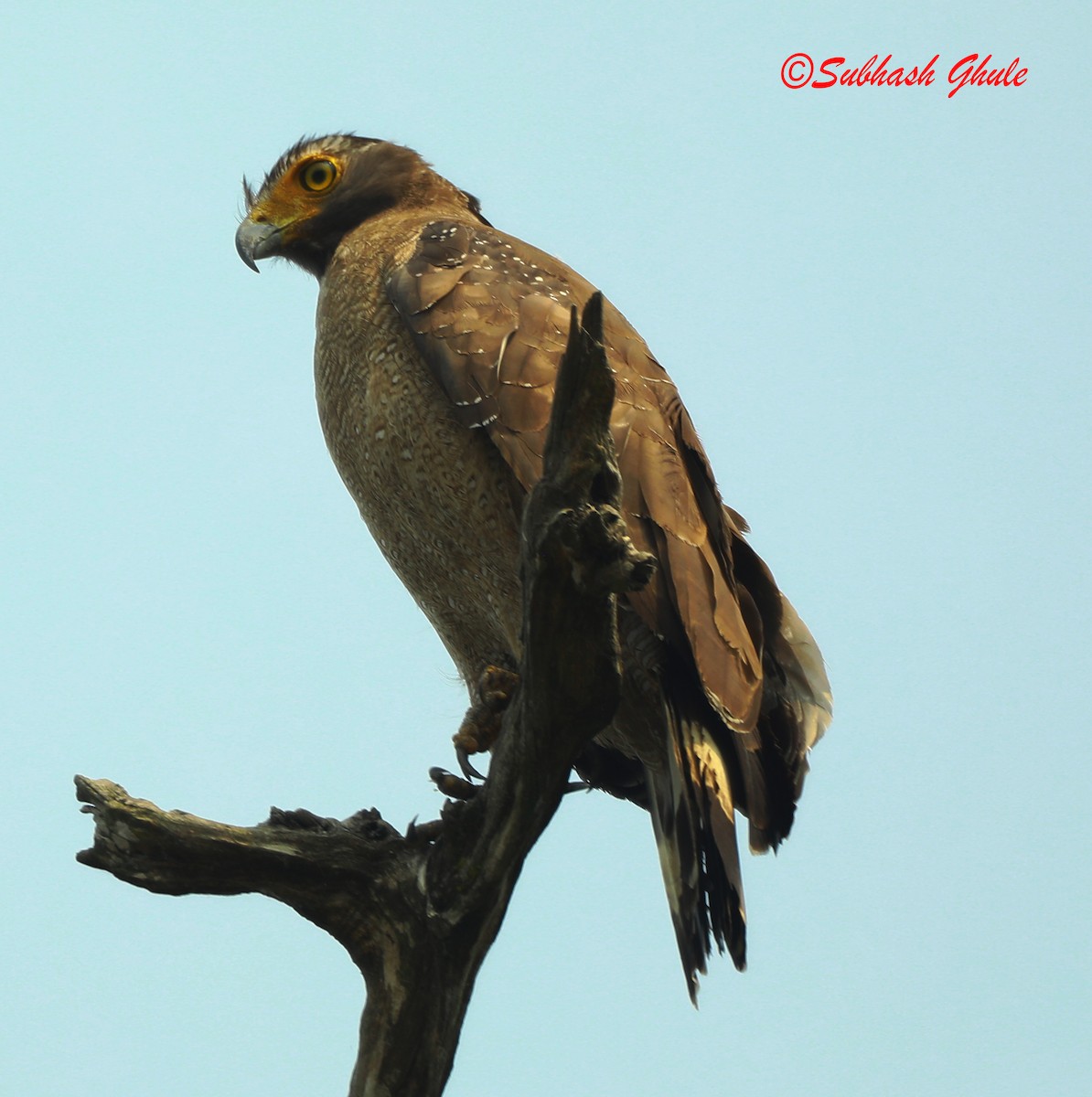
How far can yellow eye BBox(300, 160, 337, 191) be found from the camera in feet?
20.1

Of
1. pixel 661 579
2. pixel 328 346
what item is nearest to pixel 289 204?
pixel 328 346

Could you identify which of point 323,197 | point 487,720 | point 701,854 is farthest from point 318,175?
point 701,854

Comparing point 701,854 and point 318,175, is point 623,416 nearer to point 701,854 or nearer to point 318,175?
point 701,854

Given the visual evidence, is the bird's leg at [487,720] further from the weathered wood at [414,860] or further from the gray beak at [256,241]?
the gray beak at [256,241]

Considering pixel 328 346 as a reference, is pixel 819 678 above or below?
below

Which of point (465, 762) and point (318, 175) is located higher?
point (318, 175)

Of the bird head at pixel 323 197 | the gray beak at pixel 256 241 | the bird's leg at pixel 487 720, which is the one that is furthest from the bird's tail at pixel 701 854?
the gray beak at pixel 256 241

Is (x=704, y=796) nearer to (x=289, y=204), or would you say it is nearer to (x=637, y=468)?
(x=637, y=468)

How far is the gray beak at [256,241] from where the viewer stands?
609 cm

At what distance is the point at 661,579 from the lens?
14.8 feet

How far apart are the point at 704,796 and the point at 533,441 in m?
1.15

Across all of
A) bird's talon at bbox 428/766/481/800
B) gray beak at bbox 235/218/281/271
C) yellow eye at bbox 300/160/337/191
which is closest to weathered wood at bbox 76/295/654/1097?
bird's talon at bbox 428/766/481/800

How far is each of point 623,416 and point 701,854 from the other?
1349 millimetres

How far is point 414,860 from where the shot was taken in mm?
4449
